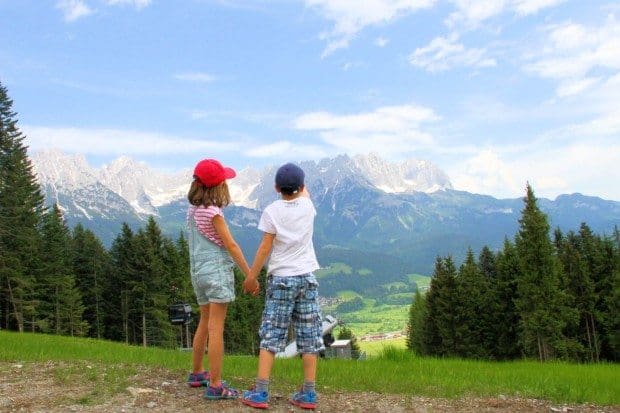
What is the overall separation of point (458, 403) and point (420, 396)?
1.81ft

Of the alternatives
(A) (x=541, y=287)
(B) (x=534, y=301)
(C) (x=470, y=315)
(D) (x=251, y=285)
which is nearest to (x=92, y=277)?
(C) (x=470, y=315)

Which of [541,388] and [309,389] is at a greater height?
[309,389]

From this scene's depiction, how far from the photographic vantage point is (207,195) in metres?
7.14

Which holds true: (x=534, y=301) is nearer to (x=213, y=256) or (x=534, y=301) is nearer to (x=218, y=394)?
(x=218, y=394)

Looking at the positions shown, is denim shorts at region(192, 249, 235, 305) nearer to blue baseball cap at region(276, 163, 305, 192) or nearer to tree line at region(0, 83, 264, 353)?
blue baseball cap at region(276, 163, 305, 192)

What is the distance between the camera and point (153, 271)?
51.2 meters

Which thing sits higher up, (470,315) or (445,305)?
(445,305)

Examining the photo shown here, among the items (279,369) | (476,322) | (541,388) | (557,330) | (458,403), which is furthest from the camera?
(476,322)

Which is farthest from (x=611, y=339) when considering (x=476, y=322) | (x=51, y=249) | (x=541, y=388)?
(x=51, y=249)

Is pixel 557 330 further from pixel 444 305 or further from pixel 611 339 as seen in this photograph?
pixel 444 305

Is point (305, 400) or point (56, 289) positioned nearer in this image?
point (305, 400)

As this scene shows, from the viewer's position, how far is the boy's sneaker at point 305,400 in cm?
679

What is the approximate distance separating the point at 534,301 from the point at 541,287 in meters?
1.04

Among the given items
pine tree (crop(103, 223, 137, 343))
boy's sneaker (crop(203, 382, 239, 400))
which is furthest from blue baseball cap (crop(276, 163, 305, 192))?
pine tree (crop(103, 223, 137, 343))
